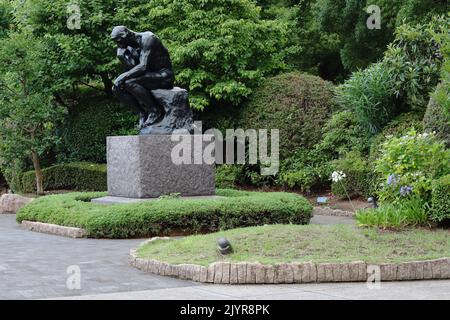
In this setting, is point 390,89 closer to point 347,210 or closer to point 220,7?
point 347,210

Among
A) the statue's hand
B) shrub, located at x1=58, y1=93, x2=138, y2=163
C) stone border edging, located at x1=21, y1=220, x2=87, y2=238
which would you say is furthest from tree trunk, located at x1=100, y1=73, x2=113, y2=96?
stone border edging, located at x1=21, y1=220, x2=87, y2=238

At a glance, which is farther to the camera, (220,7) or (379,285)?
(220,7)

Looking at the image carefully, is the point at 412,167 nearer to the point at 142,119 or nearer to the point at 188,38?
the point at 142,119

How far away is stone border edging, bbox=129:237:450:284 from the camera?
25.1 feet

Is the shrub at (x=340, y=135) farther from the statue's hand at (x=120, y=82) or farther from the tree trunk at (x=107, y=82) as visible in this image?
the tree trunk at (x=107, y=82)

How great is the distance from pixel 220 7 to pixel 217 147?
3.79 metres

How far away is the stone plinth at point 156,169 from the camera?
44.7 feet

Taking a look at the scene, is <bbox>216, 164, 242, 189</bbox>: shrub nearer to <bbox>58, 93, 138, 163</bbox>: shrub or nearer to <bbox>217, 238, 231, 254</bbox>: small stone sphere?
<bbox>58, 93, 138, 163</bbox>: shrub

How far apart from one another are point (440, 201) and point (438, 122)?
2.96 metres

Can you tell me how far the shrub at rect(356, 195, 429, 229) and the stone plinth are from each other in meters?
4.71

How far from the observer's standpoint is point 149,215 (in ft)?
39.1

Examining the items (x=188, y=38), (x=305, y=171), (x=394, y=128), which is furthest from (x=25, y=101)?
(x=394, y=128)

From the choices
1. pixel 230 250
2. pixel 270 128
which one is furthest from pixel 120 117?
pixel 230 250
